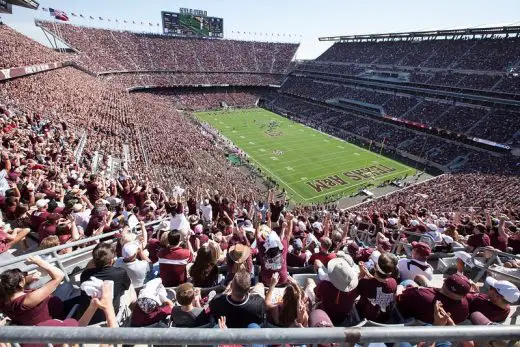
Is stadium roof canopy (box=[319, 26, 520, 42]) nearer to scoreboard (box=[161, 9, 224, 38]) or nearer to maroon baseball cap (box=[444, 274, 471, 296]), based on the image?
scoreboard (box=[161, 9, 224, 38])

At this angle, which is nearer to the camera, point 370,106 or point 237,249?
point 237,249

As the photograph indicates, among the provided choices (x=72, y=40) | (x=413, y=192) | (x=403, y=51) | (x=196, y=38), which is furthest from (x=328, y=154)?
(x=196, y=38)

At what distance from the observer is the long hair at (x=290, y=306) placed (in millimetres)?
3465

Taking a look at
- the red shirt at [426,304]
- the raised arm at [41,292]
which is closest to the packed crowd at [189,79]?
the raised arm at [41,292]

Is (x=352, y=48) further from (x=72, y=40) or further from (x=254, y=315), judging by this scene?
(x=254, y=315)

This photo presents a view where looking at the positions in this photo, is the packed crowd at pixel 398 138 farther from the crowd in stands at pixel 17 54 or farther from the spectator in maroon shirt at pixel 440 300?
the crowd in stands at pixel 17 54

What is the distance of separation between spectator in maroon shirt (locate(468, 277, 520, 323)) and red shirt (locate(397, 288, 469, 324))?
1.10 feet

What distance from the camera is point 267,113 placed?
67625mm

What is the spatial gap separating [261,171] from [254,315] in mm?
33088

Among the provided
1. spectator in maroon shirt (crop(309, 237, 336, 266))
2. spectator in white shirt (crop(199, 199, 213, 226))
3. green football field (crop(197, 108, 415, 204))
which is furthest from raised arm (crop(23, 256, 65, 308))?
green football field (crop(197, 108, 415, 204))

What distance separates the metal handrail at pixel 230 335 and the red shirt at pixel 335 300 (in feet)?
6.57

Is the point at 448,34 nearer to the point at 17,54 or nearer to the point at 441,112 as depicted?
the point at 441,112

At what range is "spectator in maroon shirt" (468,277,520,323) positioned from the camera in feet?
13.0

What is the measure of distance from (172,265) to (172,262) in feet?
0.16
